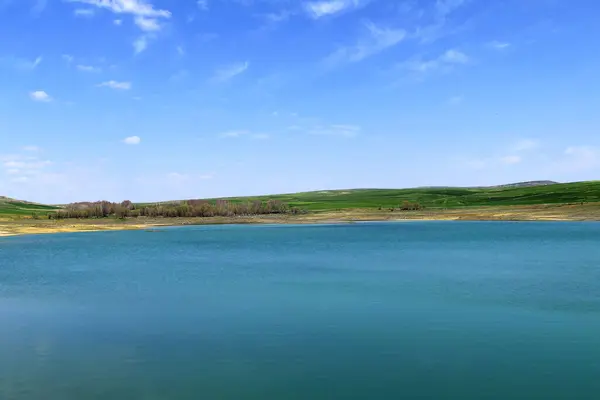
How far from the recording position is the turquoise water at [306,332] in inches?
701

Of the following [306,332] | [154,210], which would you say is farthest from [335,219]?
[306,332]

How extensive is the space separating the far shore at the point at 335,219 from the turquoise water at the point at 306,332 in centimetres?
8093

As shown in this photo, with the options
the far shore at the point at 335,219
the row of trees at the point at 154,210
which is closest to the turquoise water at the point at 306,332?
the far shore at the point at 335,219

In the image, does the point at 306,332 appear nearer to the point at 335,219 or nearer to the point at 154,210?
the point at 335,219

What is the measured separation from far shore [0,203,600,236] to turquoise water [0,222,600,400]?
266 feet

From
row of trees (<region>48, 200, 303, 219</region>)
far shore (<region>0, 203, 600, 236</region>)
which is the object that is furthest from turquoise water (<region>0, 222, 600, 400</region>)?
row of trees (<region>48, 200, 303, 219</region>)

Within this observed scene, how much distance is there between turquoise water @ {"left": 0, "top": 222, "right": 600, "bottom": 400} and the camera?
1781 cm

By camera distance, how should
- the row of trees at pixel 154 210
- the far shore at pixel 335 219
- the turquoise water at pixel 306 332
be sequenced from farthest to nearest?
the row of trees at pixel 154 210 < the far shore at pixel 335 219 < the turquoise water at pixel 306 332

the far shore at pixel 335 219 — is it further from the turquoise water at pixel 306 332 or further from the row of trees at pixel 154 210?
the turquoise water at pixel 306 332

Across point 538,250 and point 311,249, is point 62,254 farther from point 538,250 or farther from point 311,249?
point 538,250

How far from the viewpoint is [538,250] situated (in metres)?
61.7

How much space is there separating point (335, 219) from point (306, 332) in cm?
13688

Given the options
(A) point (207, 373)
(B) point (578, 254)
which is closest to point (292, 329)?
(A) point (207, 373)

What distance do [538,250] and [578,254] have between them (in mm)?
6100
